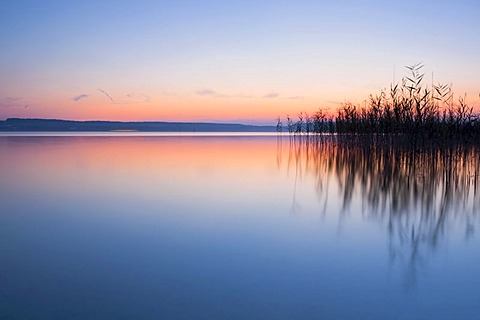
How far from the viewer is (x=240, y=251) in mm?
3195

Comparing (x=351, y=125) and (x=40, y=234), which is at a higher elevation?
(x=351, y=125)

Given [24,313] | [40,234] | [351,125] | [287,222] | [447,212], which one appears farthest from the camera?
[351,125]

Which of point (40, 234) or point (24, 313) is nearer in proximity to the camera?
point (24, 313)

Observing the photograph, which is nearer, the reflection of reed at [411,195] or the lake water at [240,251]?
the lake water at [240,251]

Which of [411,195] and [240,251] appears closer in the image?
[240,251]

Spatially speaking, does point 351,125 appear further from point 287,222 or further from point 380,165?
point 287,222

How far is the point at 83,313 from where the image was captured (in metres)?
2.09

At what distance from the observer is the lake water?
87.3 inches

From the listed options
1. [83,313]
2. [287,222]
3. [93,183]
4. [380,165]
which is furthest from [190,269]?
[380,165]

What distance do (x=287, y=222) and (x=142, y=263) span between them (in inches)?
70.5

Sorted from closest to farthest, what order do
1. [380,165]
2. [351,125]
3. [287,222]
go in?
[287,222] < [380,165] < [351,125]

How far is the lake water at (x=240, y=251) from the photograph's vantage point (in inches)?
87.3

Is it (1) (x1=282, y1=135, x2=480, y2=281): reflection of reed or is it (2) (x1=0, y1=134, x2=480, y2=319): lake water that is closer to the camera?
(2) (x1=0, y1=134, x2=480, y2=319): lake water

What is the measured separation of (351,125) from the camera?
14586 mm
